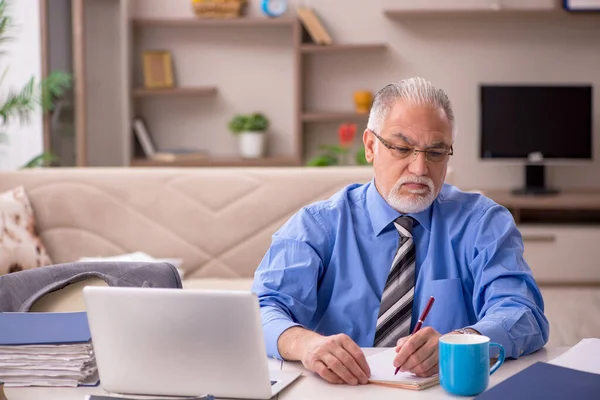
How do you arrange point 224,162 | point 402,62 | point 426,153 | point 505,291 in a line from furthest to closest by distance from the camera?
point 402,62 < point 224,162 < point 426,153 < point 505,291

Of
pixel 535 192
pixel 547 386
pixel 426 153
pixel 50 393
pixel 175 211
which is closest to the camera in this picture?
pixel 547 386

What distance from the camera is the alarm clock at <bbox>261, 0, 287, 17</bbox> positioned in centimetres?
521

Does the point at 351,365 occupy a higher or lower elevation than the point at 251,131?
lower

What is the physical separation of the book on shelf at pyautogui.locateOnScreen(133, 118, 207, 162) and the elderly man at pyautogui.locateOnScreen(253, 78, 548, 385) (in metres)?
3.32

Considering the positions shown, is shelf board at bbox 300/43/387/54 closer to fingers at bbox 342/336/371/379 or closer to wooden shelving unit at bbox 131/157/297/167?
wooden shelving unit at bbox 131/157/297/167

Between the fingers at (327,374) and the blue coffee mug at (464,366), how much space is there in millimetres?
168

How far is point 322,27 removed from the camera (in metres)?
5.18

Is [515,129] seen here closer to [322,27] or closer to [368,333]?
[322,27]

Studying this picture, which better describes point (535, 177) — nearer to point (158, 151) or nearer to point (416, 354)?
point (158, 151)

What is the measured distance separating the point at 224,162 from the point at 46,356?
383cm

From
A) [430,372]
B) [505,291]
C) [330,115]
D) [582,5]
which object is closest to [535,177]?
[582,5]

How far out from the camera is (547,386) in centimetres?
122

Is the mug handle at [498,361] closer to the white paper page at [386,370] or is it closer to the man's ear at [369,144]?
the white paper page at [386,370]

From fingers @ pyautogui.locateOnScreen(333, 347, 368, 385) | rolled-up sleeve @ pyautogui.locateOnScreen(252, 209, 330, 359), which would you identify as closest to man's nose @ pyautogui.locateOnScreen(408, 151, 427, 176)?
rolled-up sleeve @ pyautogui.locateOnScreen(252, 209, 330, 359)
